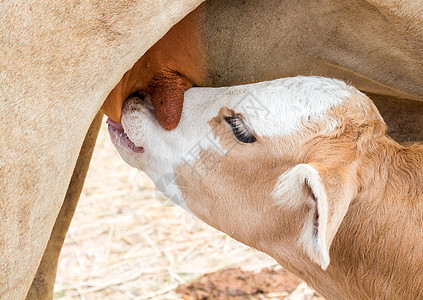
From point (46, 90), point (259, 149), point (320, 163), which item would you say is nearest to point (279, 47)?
point (259, 149)

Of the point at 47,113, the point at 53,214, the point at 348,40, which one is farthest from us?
the point at 348,40

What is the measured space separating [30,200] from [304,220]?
35.1 inches

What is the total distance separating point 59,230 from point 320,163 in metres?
1.35

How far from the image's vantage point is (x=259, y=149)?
2230 millimetres

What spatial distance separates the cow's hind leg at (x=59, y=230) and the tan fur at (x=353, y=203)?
773 mm

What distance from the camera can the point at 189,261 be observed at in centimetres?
409

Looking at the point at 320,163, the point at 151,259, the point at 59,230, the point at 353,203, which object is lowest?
the point at 151,259

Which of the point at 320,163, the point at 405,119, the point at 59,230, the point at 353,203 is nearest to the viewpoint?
the point at 320,163

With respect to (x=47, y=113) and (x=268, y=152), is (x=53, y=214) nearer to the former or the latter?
(x=47, y=113)

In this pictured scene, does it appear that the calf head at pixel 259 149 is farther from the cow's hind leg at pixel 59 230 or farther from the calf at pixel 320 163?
the cow's hind leg at pixel 59 230

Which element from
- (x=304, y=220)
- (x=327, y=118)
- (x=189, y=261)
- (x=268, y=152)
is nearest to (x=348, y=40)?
(x=327, y=118)

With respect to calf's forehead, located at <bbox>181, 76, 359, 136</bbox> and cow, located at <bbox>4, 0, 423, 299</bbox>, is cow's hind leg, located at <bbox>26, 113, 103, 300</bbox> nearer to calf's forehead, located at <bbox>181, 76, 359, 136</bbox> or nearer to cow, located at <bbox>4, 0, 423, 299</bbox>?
cow, located at <bbox>4, 0, 423, 299</bbox>

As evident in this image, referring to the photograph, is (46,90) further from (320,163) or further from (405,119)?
(405,119)

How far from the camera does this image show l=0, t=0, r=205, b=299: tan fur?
1676 mm
